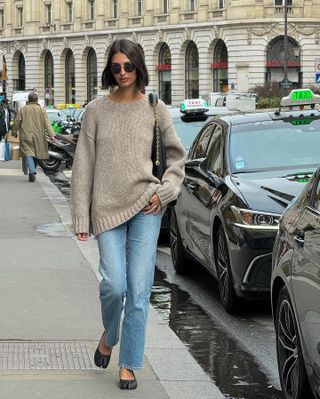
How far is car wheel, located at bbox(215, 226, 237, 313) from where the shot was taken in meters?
9.19

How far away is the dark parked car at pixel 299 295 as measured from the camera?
5492mm

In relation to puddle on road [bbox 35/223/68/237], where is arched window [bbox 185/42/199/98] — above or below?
above

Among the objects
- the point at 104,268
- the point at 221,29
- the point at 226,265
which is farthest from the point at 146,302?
the point at 221,29

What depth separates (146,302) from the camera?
645 cm

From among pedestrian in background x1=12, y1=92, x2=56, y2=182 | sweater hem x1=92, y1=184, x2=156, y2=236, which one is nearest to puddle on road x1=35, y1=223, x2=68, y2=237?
sweater hem x1=92, y1=184, x2=156, y2=236

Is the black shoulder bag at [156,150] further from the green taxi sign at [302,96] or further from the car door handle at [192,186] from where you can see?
the green taxi sign at [302,96]

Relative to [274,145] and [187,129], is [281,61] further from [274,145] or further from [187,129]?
[274,145]

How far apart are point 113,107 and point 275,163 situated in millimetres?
3958

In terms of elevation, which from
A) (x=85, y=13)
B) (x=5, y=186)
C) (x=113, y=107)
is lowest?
(x=5, y=186)

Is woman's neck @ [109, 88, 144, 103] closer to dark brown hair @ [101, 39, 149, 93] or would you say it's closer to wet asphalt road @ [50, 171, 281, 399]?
dark brown hair @ [101, 39, 149, 93]

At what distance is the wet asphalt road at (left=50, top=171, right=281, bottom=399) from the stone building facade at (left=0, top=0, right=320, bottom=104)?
185 ft

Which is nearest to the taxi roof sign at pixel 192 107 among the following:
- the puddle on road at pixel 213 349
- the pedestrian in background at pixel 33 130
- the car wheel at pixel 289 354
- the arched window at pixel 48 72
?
the puddle on road at pixel 213 349

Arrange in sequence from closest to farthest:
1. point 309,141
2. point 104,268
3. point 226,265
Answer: point 104,268 < point 226,265 < point 309,141

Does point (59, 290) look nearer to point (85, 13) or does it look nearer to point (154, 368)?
point (154, 368)
